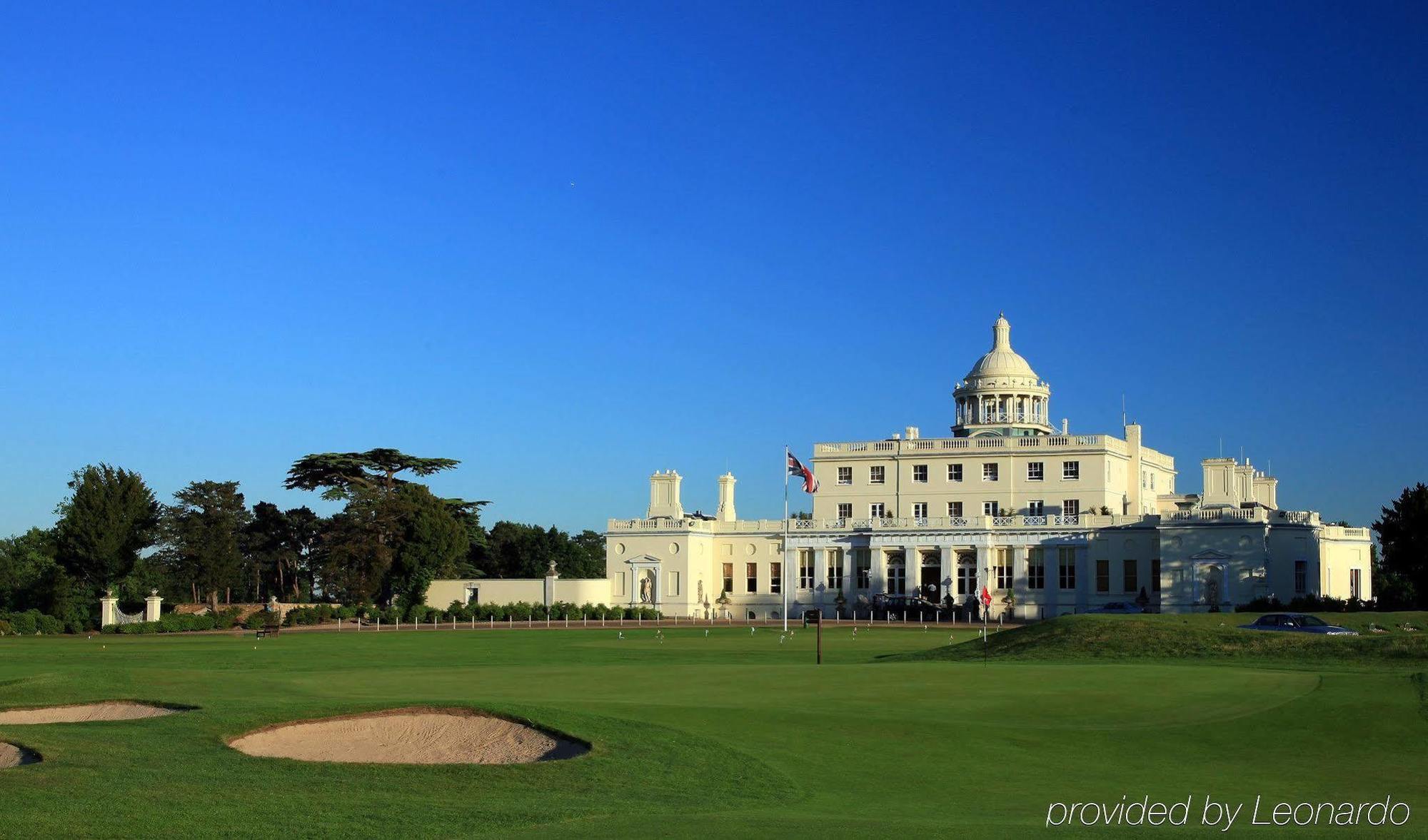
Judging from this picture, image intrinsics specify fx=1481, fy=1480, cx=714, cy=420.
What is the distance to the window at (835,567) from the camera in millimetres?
85562

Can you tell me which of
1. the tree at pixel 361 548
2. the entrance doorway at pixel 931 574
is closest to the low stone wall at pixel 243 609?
the tree at pixel 361 548

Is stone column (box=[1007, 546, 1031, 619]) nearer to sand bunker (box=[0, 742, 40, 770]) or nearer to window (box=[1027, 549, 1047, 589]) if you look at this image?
window (box=[1027, 549, 1047, 589])

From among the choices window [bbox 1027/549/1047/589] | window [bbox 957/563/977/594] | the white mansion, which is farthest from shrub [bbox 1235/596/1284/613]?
window [bbox 957/563/977/594]

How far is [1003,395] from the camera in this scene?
8981cm

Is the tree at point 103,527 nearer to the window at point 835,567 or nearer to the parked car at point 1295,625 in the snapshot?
the window at point 835,567

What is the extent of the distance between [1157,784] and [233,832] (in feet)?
36.6

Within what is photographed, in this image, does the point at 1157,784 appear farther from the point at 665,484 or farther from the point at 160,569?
the point at 160,569

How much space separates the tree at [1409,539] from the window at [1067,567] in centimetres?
1524

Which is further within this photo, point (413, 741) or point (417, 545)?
point (417, 545)

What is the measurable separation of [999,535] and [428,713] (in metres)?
61.2

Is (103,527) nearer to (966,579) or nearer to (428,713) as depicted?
(966,579)

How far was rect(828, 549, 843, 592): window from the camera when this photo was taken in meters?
85.6

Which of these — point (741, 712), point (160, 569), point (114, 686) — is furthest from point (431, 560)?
point (741, 712)

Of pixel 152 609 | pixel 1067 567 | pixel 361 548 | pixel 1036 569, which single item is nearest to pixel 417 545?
pixel 361 548
